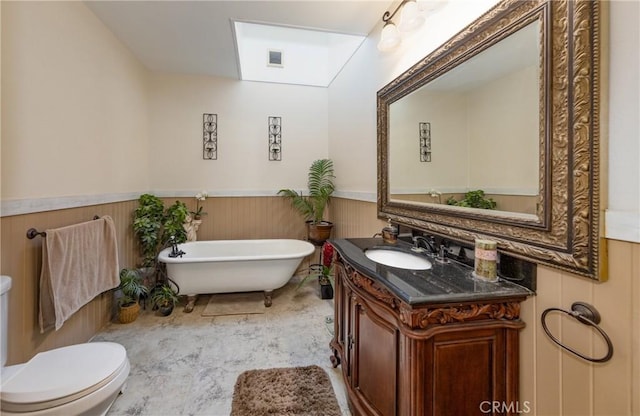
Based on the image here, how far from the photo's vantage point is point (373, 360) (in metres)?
1.24

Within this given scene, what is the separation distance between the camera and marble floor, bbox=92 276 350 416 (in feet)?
5.36

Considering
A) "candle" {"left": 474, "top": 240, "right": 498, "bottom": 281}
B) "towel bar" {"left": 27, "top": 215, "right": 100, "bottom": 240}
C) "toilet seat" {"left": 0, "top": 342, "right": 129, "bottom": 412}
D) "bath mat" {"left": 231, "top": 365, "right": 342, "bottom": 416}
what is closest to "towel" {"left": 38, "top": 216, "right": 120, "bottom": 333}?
"towel bar" {"left": 27, "top": 215, "right": 100, "bottom": 240}

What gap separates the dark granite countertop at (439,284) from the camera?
0.96 metres

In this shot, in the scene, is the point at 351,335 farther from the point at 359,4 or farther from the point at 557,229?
the point at 359,4

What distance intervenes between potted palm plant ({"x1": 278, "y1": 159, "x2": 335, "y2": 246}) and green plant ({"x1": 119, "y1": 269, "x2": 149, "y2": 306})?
184 cm

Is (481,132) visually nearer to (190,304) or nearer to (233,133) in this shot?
(190,304)

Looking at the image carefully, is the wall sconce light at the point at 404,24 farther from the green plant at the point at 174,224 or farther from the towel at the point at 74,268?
the green plant at the point at 174,224

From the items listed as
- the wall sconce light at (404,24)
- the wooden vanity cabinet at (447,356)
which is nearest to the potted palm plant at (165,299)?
the wooden vanity cabinet at (447,356)

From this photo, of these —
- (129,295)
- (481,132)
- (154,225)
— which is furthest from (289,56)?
(129,295)

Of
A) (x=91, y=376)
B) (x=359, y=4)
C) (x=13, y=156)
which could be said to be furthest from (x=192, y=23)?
(x=91, y=376)

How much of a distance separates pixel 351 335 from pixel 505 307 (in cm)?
78

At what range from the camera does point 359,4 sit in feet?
6.64

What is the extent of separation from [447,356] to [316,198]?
2651mm

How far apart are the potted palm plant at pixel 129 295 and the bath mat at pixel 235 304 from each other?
606 mm
